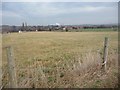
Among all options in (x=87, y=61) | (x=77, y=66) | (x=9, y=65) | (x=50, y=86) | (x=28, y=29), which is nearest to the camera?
(x=9, y=65)

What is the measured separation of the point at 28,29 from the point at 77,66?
107m

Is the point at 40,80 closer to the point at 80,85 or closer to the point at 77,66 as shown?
the point at 80,85

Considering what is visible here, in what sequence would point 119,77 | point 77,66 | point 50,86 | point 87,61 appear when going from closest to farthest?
point 50,86 → point 119,77 → point 77,66 → point 87,61

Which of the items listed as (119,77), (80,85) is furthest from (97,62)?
(80,85)

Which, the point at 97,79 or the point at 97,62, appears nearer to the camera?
the point at 97,79

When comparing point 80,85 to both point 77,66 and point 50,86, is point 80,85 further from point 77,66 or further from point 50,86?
point 77,66

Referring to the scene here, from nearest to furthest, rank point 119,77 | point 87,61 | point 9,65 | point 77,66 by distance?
point 9,65, point 119,77, point 77,66, point 87,61

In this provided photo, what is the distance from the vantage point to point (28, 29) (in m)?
115

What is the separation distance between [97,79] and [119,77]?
67 centimetres

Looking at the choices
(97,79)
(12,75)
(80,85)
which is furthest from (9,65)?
(97,79)

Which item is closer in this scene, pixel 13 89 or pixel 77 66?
pixel 13 89

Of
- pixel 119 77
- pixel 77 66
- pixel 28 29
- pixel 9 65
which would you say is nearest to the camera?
pixel 9 65

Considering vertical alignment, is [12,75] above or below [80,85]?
above

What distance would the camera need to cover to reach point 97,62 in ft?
31.0
